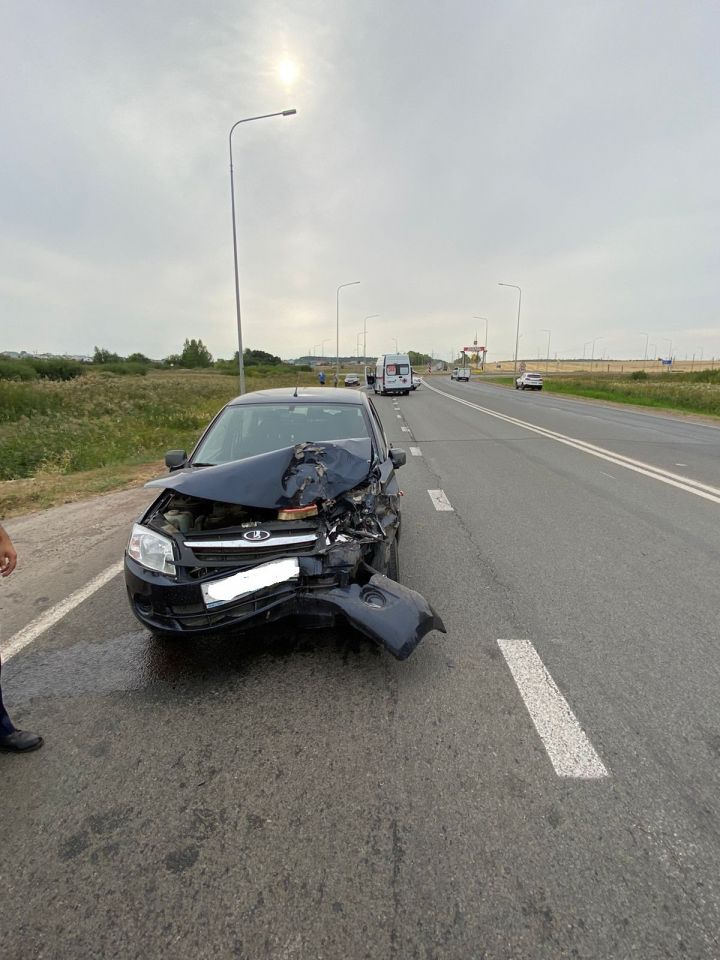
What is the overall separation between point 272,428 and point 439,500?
3.17 metres

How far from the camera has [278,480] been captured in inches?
125

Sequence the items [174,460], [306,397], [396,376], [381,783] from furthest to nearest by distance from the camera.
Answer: [396,376]
[306,397]
[174,460]
[381,783]

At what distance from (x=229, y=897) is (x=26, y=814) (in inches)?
38.5

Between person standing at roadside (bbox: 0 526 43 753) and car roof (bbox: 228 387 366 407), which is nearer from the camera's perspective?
person standing at roadside (bbox: 0 526 43 753)

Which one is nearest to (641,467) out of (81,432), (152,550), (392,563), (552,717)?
(392,563)

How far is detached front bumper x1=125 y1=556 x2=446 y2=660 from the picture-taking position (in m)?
2.81

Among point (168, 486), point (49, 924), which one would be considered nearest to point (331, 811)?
point (49, 924)

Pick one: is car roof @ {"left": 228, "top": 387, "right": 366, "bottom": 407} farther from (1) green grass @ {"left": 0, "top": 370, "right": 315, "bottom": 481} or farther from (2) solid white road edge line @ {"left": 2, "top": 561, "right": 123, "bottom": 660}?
(1) green grass @ {"left": 0, "top": 370, "right": 315, "bottom": 481}

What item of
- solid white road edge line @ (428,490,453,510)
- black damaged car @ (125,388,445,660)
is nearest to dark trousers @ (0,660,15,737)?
black damaged car @ (125,388,445,660)

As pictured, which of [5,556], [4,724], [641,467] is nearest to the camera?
[4,724]

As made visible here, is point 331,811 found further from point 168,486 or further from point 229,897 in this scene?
point 168,486

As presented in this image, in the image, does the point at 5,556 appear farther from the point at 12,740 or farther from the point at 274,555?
the point at 274,555

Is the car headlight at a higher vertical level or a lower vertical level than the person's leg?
higher

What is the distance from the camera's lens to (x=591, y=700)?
277 cm
